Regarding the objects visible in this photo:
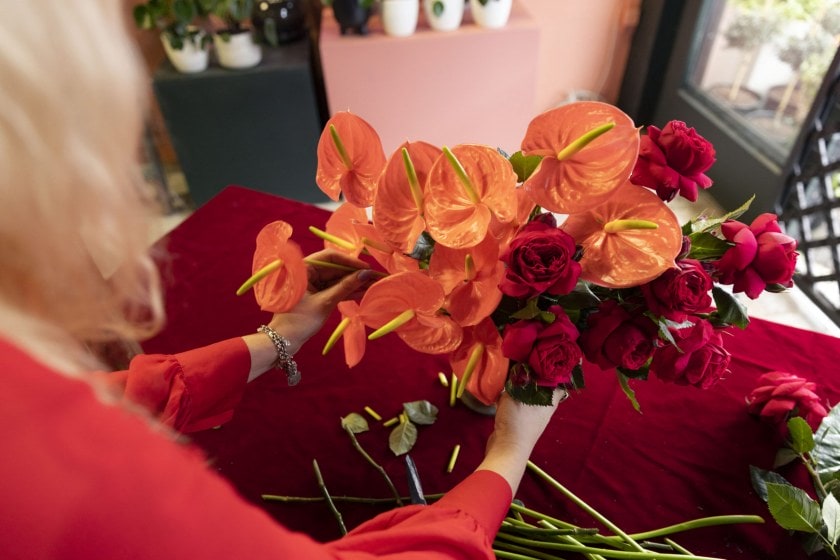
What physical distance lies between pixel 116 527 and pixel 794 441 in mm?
782

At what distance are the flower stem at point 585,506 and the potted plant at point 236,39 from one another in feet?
5.86

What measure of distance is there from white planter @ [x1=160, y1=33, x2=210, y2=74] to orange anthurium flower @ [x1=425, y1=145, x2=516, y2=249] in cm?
179

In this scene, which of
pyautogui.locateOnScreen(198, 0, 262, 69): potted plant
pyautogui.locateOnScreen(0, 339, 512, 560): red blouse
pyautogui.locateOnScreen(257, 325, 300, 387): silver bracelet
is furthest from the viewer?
pyautogui.locateOnScreen(198, 0, 262, 69): potted plant

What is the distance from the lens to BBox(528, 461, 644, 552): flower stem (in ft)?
2.25

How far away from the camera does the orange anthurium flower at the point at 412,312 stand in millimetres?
587

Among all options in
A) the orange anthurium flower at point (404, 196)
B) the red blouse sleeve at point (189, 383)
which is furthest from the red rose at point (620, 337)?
the red blouse sleeve at point (189, 383)

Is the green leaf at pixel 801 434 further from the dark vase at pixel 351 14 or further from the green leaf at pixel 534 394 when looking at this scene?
the dark vase at pixel 351 14

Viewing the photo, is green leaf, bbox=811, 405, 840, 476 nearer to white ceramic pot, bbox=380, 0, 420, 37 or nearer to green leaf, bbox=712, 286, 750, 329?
green leaf, bbox=712, 286, 750, 329

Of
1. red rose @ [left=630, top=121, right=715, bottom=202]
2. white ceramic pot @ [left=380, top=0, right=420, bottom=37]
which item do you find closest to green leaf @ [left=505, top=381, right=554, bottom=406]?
red rose @ [left=630, top=121, right=715, bottom=202]

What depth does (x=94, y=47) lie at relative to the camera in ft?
1.19

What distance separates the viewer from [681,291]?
0.53 m

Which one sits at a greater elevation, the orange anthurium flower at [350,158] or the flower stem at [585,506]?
the orange anthurium flower at [350,158]

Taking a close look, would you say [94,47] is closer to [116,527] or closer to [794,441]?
[116,527]

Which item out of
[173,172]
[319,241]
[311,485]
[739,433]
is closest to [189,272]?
[319,241]
